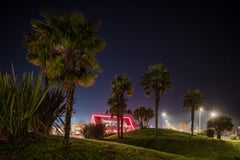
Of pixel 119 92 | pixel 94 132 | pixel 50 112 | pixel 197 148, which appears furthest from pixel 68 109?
pixel 119 92

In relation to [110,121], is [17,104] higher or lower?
higher

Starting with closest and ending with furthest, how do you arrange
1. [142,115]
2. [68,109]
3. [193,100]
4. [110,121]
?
1. [68,109]
2. [193,100]
3. [142,115]
4. [110,121]

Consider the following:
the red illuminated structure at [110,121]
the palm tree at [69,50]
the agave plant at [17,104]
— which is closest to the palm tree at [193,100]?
the red illuminated structure at [110,121]

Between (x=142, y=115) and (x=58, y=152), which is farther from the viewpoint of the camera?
(x=142, y=115)

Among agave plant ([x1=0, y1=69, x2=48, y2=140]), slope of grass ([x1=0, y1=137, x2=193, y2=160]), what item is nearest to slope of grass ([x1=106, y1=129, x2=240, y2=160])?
slope of grass ([x1=0, y1=137, x2=193, y2=160])

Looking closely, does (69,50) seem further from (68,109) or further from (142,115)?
(142,115)

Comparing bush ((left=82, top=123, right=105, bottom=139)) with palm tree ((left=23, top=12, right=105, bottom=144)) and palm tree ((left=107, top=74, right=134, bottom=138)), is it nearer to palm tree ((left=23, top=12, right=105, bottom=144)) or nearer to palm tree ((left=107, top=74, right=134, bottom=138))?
palm tree ((left=107, top=74, right=134, bottom=138))

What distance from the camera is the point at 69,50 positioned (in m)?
20.8

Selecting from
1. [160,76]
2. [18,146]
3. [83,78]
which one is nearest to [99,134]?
[160,76]

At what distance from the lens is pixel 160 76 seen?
5034cm

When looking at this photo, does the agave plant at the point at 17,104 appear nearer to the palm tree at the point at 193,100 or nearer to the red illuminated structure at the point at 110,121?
the palm tree at the point at 193,100

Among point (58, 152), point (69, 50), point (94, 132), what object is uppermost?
point (69, 50)

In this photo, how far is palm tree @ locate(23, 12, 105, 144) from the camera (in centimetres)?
1983

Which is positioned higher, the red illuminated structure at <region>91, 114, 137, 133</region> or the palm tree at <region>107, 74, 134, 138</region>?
the palm tree at <region>107, 74, 134, 138</region>
